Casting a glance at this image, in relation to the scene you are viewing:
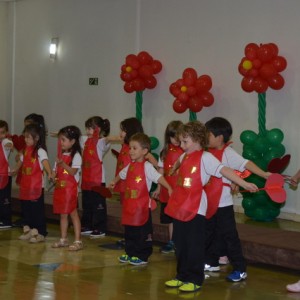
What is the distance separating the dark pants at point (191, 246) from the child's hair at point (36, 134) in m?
2.75

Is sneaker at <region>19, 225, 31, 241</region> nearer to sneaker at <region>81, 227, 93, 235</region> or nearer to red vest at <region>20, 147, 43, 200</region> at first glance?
red vest at <region>20, 147, 43, 200</region>

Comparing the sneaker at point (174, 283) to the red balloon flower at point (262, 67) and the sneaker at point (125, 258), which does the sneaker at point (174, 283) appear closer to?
the sneaker at point (125, 258)

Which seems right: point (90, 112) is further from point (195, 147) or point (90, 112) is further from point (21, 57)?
point (195, 147)

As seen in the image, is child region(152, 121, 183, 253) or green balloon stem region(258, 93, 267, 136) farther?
green balloon stem region(258, 93, 267, 136)

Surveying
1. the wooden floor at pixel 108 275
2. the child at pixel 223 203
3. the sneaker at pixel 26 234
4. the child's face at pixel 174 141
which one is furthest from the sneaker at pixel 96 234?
the child at pixel 223 203

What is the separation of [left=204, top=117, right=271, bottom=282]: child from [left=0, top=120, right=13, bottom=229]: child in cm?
355

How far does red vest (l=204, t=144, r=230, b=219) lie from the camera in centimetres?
622

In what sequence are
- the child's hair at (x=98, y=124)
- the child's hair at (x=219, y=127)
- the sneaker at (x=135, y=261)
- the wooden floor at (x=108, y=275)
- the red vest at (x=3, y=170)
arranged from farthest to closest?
the red vest at (x=3, y=170)
the child's hair at (x=98, y=124)
the sneaker at (x=135, y=261)
the child's hair at (x=219, y=127)
the wooden floor at (x=108, y=275)

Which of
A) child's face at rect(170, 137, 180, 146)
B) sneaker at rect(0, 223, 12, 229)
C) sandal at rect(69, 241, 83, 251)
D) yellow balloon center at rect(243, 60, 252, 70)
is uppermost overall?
yellow balloon center at rect(243, 60, 252, 70)

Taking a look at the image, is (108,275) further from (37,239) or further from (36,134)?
(36,134)

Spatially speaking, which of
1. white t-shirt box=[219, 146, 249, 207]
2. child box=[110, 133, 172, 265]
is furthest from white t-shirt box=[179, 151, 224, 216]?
child box=[110, 133, 172, 265]

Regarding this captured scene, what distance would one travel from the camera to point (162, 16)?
11141 mm

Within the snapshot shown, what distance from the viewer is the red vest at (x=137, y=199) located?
6672 millimetres

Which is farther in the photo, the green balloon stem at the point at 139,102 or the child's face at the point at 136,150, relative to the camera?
the green balloon stem at the point at 139,102
